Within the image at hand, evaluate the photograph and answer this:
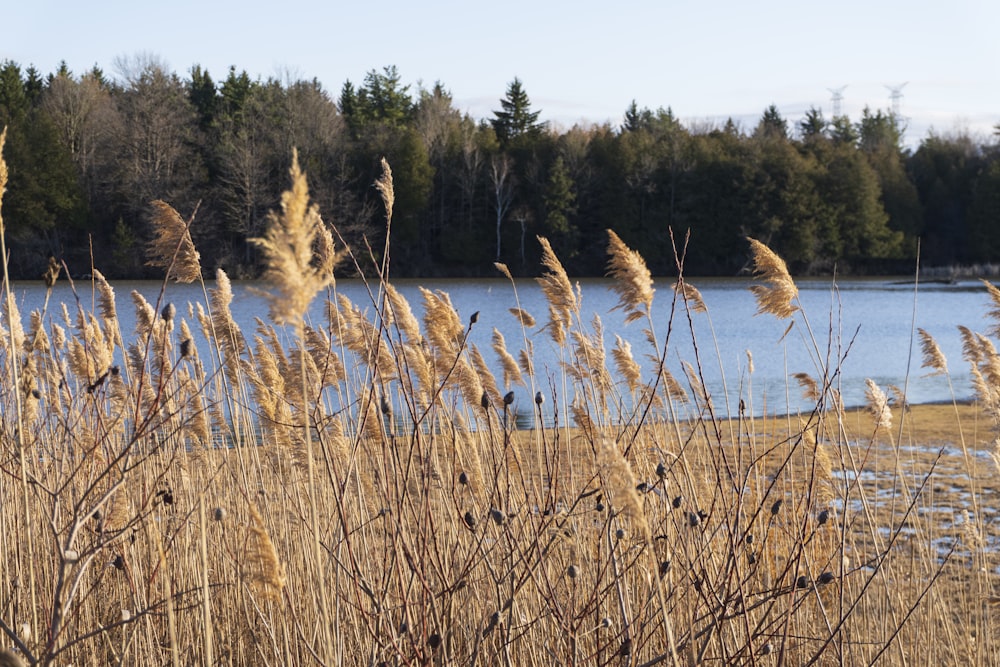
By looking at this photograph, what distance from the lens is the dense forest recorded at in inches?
1670

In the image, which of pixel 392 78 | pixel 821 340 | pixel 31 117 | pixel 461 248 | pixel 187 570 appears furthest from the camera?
pixel 392 78

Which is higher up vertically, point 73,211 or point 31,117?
point 31,117

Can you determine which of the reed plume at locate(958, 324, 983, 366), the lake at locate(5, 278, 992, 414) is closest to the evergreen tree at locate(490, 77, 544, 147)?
the lake at locate(5, 278, 992, 414)

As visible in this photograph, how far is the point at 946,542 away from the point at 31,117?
156 ft

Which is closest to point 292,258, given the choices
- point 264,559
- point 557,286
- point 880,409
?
point 264,559

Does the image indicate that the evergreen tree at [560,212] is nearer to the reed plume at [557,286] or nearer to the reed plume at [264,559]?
the reed plume at [557,286]

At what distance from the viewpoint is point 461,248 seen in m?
49.2

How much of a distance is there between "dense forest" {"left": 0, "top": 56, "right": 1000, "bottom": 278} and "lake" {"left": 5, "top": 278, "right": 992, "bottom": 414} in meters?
4.56

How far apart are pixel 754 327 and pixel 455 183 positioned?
81.7 feet

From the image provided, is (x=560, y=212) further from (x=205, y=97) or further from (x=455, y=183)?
(x=205, y=97)

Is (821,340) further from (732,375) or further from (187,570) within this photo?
(187,570)

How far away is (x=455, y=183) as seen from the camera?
5059cm

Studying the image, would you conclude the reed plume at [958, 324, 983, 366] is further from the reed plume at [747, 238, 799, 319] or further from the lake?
the lake

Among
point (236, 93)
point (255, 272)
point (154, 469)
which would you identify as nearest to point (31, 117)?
point (236, 93)
